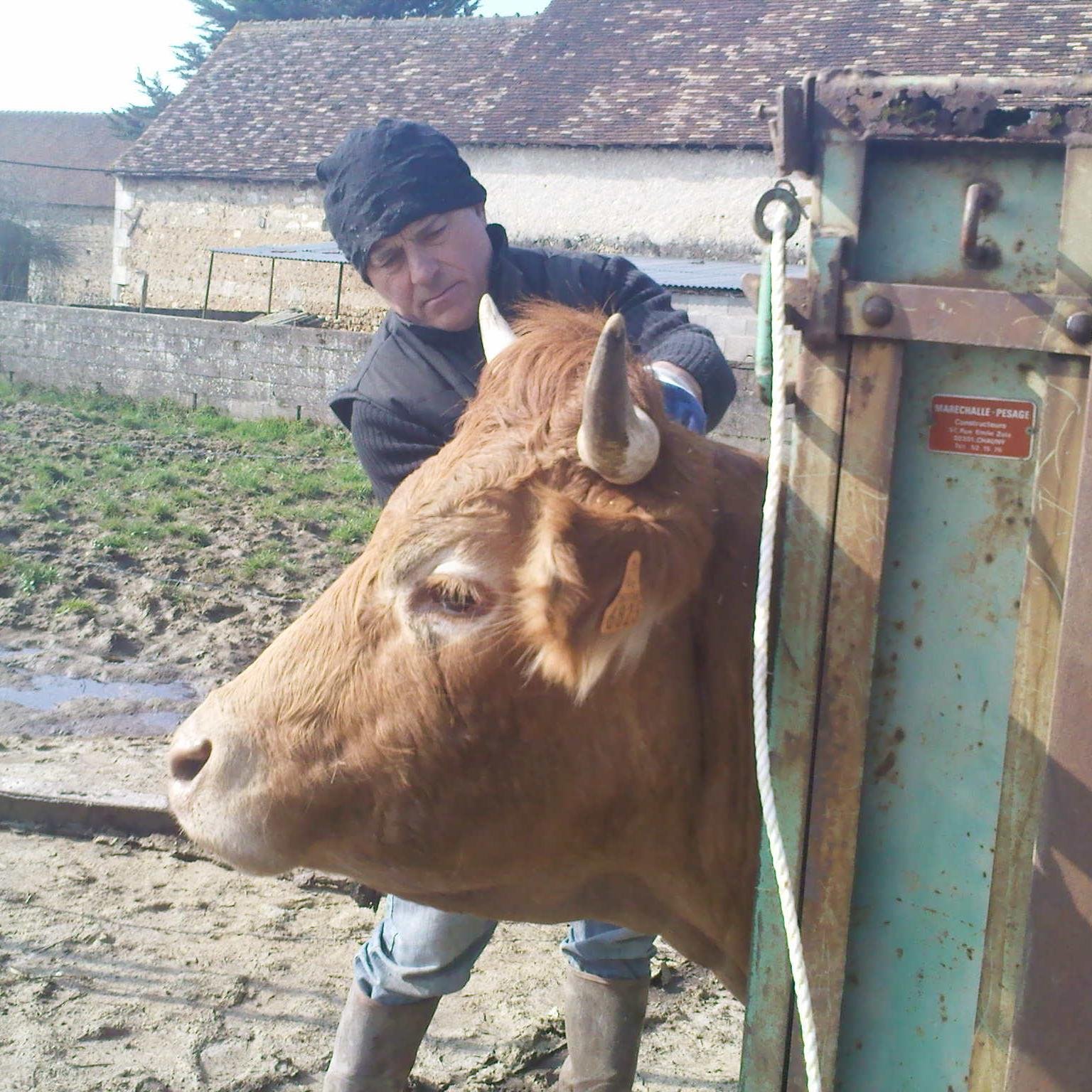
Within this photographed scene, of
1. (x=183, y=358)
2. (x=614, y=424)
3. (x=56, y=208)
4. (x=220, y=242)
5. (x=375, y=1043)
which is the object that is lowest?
(x=375, y=1043)

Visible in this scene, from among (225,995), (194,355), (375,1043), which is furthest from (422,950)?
(194,355)

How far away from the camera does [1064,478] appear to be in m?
1.55

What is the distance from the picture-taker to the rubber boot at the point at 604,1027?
2.97m

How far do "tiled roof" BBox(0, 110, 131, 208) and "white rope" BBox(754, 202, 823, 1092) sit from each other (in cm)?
4587

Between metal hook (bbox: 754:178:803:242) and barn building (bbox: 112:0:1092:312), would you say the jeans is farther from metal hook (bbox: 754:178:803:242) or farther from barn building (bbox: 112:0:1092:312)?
barn building (bbox: 112:0:1092:312)

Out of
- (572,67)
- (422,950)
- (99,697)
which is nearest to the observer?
(422,950)

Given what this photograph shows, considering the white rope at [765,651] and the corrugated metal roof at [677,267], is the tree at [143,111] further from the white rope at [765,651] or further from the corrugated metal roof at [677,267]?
the white rope at [765,651]

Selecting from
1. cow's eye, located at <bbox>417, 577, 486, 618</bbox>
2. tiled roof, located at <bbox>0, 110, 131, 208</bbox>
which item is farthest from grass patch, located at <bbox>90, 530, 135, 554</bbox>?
tiled roof, located at <bbox>0, 110, 131, 208</bbox>

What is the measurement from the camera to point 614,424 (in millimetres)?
1746

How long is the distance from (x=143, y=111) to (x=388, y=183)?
43392 millimetres

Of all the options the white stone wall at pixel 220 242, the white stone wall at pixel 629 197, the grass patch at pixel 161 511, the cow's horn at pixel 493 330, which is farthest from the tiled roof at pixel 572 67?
the cow's horn at pixel 493 330

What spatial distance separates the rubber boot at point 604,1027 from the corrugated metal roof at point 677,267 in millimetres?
11281

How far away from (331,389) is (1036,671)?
42.0 ft

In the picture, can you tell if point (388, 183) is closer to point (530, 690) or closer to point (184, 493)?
point (530, 690)
